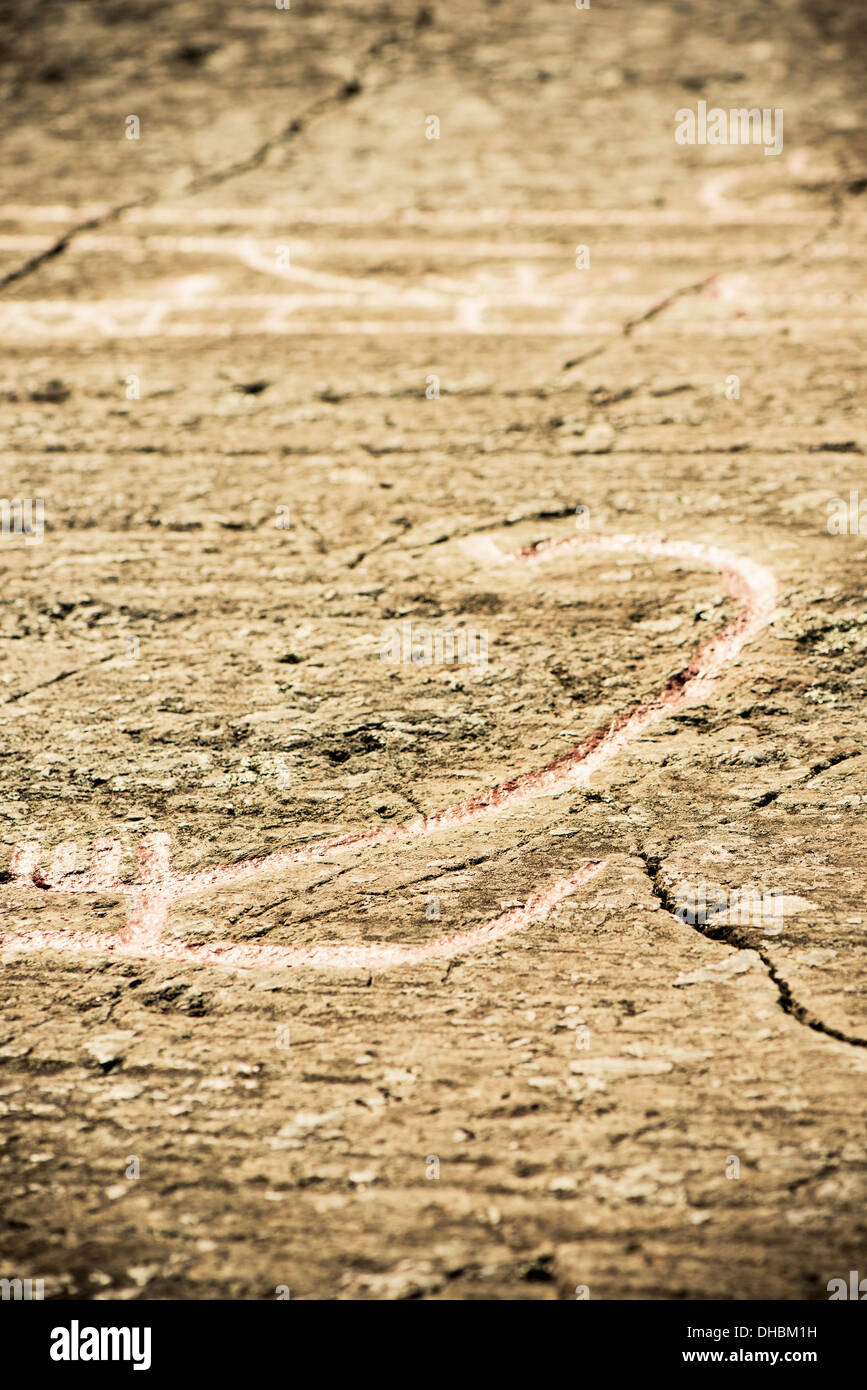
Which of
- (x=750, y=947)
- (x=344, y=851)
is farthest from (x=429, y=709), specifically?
(x=750, y=947)

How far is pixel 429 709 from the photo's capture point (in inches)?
73.6

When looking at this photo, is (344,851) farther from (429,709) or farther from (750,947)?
(750,947)

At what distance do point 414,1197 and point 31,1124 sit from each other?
0.49 m

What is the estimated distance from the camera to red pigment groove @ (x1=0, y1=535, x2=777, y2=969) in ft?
4.94

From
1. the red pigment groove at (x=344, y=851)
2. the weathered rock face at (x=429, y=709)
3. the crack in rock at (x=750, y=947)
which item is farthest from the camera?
the red pigment groove at (x=344, y=851)

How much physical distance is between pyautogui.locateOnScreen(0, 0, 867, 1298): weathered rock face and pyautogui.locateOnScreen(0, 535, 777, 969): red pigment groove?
0.01m

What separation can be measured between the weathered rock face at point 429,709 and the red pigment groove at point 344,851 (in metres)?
0.01

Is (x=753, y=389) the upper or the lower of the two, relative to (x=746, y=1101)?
upper

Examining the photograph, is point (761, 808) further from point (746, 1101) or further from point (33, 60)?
point (33, 60)

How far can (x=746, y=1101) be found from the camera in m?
1.28

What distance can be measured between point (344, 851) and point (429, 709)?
1.12ft

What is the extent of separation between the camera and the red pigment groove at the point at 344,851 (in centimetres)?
150
